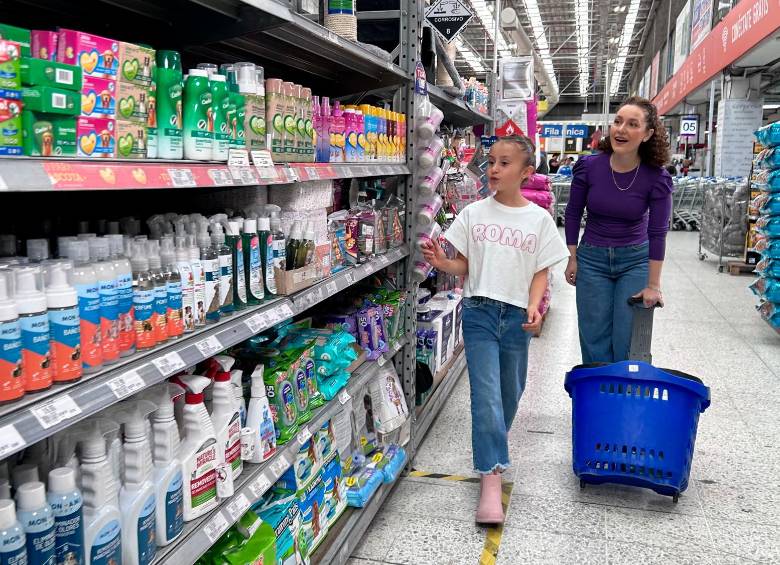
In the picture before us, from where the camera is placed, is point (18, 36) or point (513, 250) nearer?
point (18, 36)

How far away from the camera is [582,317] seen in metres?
3.27

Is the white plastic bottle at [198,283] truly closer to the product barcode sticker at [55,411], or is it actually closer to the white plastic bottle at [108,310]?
the white plastic bottle at [108,310]

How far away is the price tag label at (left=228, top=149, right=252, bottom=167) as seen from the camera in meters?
1.58

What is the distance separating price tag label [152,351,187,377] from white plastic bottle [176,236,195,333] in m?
0.14

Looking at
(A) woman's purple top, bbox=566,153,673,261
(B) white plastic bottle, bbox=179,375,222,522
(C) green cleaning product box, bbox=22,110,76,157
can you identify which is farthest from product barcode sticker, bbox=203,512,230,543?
(A) woman's purple top, bbox=566,153,673,261

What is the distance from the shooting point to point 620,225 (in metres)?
3.11

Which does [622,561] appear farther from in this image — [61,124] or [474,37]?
[474,37]

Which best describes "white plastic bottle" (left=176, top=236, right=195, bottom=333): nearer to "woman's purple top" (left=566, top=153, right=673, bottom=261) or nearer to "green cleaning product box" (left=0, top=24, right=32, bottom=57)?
"green cleaning product box" (left=0, top=24, right=32, bottom=57)

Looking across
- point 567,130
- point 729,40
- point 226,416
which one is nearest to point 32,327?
point 226,416

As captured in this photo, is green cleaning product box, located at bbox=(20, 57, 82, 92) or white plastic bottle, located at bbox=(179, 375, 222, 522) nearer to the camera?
green cleaning product box, located at bbox=(20, 57, 82, 92)

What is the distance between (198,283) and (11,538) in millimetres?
652

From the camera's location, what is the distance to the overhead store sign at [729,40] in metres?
8.08

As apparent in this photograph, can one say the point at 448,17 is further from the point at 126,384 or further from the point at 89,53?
the point at 126,384

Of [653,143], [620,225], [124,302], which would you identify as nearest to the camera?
[124,302]
